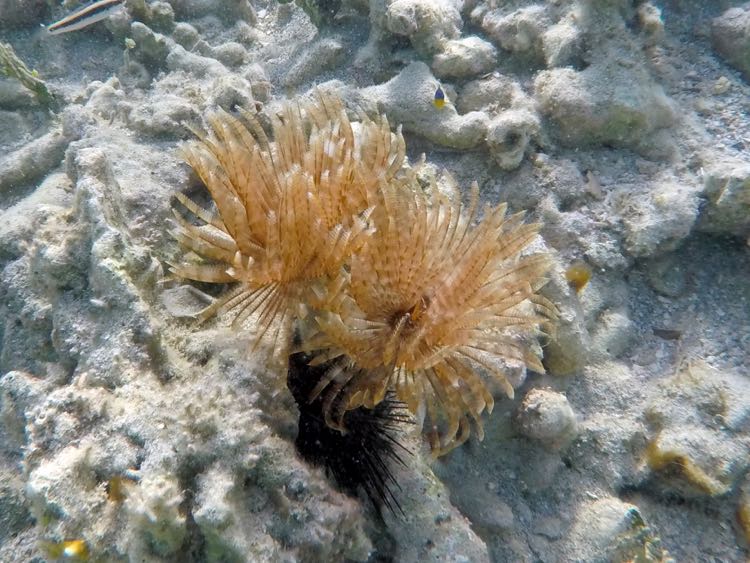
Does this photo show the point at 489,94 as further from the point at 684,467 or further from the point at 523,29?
the point at 684,467

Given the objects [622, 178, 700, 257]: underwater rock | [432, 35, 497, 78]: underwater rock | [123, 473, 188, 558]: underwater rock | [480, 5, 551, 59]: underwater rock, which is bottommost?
[123, 473, 188, 558]: underwater rock

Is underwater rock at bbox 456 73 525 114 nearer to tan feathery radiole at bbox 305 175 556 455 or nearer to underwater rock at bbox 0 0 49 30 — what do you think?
tan feathery radiole at bbox 305 175 556 455

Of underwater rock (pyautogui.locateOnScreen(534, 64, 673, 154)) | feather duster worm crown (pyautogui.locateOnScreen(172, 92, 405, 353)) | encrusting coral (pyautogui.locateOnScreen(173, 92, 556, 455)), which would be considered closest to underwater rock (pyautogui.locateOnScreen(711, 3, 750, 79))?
underwater rock (pyautogui.locateOnScreen(534, 64, 673, 154))

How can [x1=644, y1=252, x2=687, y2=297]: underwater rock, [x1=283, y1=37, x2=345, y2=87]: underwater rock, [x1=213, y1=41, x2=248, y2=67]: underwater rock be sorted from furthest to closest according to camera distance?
[x1=213, y1=41, x2=248, y2=67]: underwater rock → [x1=283, y1=37, x2=345, y2=87]: underwater rock → [x1=644, y1=252, x2=687, y2=297]: underwater rock

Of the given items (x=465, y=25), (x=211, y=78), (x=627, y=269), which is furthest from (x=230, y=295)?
(x=465, y=25)

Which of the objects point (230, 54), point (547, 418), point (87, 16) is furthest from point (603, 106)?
point (87, 16)

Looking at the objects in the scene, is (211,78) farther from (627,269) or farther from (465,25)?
(627,269)

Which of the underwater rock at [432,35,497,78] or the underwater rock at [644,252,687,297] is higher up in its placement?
the underwater rock at [432,35,497,78]
